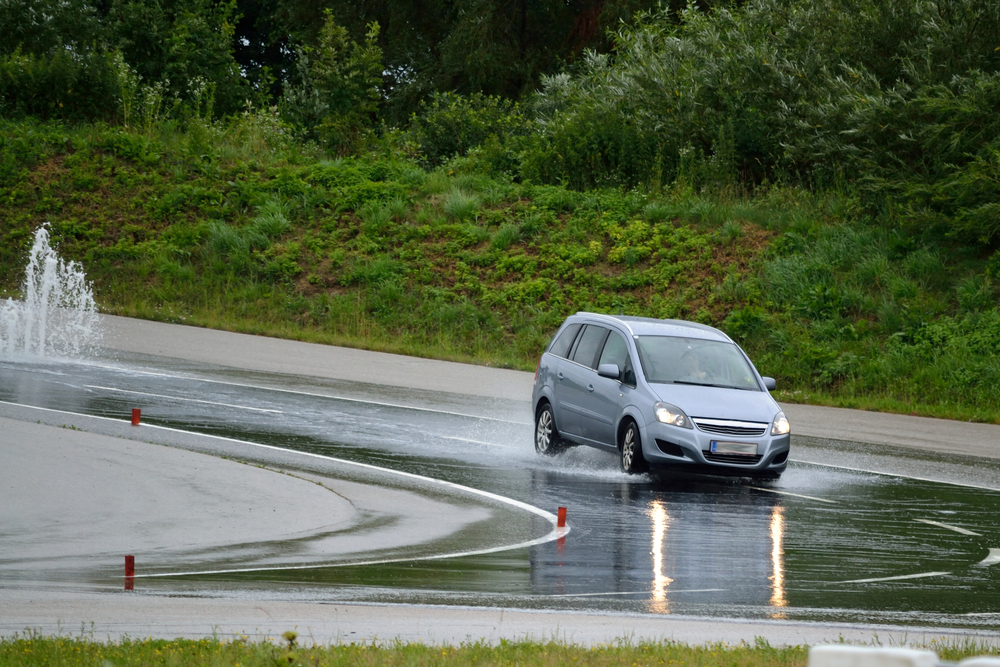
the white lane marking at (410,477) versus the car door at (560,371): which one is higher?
the car door at (560,371)

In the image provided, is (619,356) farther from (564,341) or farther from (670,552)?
(670,552)

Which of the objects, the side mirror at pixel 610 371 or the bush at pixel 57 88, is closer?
the side mirror at pixel 610 371

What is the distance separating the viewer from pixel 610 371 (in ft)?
46.9

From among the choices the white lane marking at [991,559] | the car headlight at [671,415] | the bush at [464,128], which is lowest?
the white lane marking at [991,559]

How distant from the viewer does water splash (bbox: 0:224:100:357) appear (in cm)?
2314

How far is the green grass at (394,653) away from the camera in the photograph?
617cm

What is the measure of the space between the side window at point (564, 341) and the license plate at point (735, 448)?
10.4 ft

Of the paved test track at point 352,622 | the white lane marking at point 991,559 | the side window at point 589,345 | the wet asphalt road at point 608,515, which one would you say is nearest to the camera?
the paved test track at point 352,622

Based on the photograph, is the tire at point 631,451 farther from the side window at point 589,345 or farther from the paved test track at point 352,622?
the paved test track at point 352,622

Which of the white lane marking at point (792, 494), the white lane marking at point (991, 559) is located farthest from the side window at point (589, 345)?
the white lane marking at point (991, 559)

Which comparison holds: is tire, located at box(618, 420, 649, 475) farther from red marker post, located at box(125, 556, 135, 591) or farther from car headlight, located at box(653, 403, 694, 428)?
red marker post, located at box(125, 556, 135, 591)

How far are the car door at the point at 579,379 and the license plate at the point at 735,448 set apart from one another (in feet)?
6.83

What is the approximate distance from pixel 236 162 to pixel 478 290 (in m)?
10.3

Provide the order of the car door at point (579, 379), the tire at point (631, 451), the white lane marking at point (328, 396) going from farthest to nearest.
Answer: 1. the white lane marking at point (328, 396)
2. the car door at point (579, 379)
3. the tire at point (631, 451)
